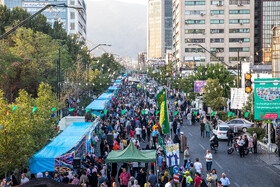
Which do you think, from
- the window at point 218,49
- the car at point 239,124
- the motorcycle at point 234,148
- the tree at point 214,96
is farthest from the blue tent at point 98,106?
the window at point 218,49

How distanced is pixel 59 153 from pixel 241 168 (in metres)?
10.3

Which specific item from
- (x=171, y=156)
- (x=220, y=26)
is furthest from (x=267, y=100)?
(x=220, y=26)

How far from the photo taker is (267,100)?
25578 millimetres

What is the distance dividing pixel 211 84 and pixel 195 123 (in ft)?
19.8

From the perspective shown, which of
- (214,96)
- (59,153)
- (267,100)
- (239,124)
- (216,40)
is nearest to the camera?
(59,153)

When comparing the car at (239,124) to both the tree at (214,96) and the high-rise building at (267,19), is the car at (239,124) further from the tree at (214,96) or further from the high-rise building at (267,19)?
the high-rise building at (267,19)

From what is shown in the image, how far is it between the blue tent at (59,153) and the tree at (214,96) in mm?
27741

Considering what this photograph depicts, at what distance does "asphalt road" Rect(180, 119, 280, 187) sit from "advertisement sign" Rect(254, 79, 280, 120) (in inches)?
113

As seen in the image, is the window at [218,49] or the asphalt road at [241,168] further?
the window at [218,49]

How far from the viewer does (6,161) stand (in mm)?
18203

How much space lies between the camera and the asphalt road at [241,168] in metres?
20.2

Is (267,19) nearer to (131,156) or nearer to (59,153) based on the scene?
(131,156)

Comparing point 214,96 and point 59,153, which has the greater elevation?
point 214,96

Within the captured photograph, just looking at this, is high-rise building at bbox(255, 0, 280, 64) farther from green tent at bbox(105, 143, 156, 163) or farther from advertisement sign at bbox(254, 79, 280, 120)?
green tent at bbox(105, 143, 156, 163)
